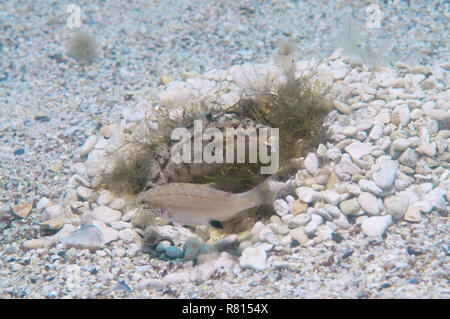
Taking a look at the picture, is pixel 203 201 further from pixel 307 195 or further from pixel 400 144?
pixel 400 144

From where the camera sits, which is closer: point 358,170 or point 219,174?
point 358,170

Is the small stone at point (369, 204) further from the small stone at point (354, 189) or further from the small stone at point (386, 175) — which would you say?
the small stone at point (386, 175)

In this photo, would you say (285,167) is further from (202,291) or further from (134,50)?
(134,50)

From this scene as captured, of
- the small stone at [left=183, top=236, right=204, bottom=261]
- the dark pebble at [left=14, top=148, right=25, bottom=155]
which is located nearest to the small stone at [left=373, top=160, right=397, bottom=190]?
the small stone at [left=183, top=236, right=204, bottom=261]

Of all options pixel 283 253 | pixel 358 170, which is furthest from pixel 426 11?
pixel 283 253

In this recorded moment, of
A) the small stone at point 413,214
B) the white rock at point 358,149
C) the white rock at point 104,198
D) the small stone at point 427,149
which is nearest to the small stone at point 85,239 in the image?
the white rock at point 104,198
